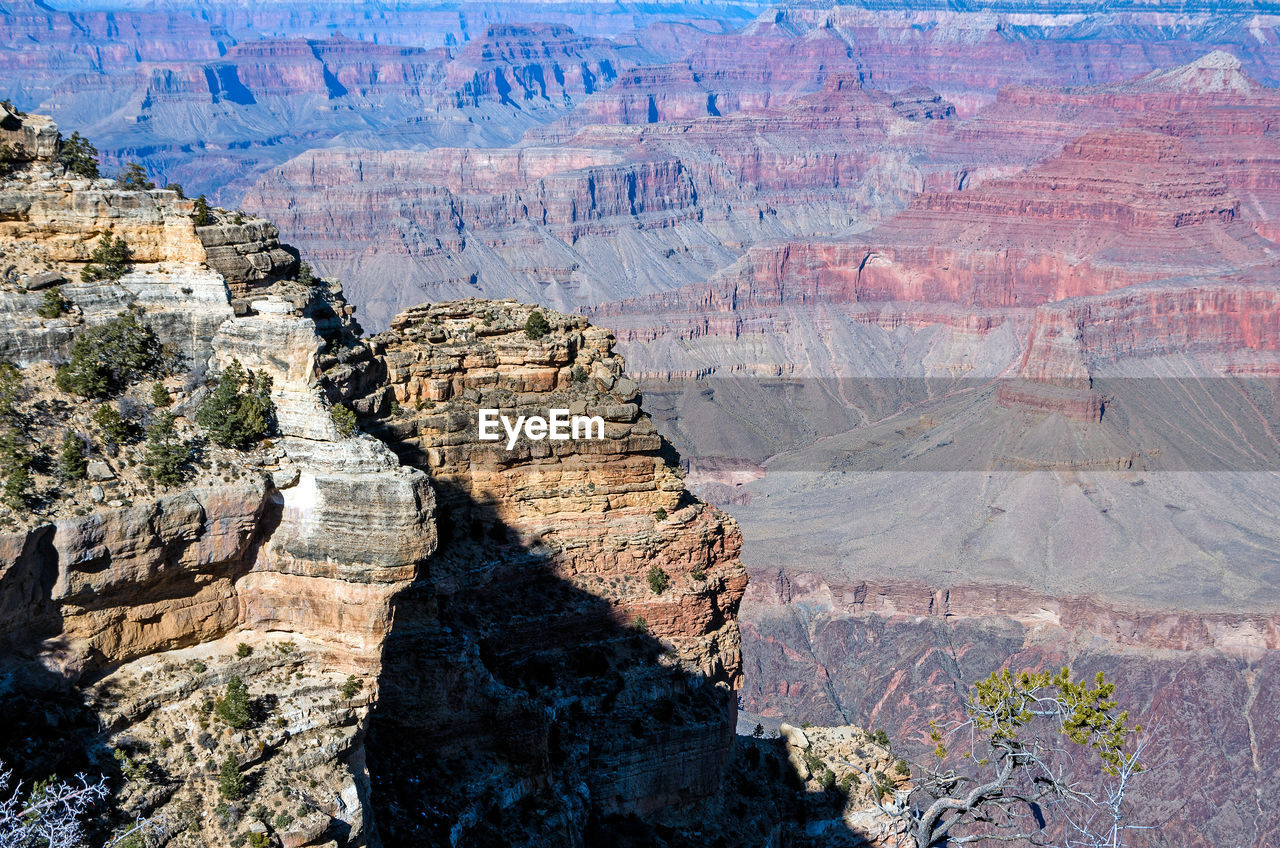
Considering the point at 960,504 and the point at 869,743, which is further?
the point at 960,504

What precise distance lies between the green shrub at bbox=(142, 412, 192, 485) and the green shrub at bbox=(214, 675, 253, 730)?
3.10 meters

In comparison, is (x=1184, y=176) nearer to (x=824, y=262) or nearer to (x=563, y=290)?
(x=824, y=262)

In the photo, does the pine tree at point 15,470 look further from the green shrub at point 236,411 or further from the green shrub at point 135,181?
the green shrub at point 135,181

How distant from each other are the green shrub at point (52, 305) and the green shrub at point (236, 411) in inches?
111

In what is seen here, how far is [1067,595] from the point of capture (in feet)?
283

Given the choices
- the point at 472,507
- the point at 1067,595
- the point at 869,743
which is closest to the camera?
the point at 472,507

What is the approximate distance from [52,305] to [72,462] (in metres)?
4.05

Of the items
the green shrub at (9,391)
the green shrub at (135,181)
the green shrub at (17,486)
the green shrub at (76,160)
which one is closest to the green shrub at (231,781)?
the green shrub at (17,486)

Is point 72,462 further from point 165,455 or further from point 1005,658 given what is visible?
point 1005,658

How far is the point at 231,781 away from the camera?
1772cm

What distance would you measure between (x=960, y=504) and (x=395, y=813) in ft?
286

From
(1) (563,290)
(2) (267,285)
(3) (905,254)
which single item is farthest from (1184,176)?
(2) (267,285)

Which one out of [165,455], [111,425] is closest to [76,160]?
[111,425]

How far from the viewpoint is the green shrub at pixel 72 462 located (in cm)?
1802
